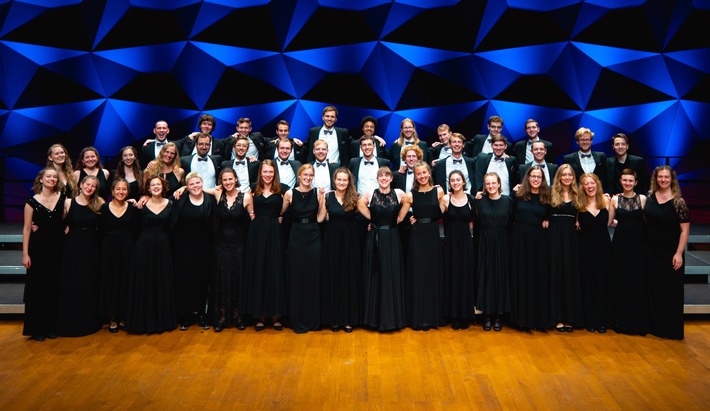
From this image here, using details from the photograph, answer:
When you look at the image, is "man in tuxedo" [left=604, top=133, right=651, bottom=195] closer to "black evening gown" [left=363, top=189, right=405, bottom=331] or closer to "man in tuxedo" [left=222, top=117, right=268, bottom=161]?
"black evening gown" [left=363, top=189, right=405, bottom=331]

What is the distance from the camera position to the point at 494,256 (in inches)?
222

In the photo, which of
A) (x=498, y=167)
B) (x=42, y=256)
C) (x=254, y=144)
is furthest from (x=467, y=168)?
(x=42, y=256)

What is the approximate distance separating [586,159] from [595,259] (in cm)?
165

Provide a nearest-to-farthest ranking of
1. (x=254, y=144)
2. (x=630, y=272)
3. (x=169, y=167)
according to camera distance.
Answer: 1. (x=630, y=272)
2. (x=169, y=167)
3. (x=254, y=144)

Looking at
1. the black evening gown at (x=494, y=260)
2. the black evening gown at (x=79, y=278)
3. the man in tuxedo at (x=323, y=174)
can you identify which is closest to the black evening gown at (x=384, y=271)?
the black evening gown at (x=494, y=260)

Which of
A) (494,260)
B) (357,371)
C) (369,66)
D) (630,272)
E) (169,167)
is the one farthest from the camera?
(369,66)

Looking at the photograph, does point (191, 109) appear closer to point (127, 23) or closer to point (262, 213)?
point (127, 23)

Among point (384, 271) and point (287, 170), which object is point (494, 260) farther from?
point (287, 170)

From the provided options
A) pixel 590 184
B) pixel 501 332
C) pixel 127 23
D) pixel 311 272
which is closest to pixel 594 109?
pixel 590 184

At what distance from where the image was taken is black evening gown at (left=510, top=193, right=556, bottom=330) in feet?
18.3

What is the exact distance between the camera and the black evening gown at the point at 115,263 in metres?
5.53

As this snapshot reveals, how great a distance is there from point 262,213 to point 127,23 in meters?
5.25

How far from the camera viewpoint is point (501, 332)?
5590mm

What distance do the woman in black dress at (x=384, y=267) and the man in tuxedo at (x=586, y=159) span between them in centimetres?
230
